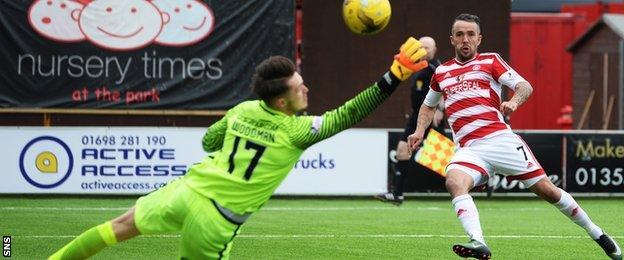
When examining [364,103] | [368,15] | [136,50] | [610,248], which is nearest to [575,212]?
[610,248]

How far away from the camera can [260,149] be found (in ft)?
24.6

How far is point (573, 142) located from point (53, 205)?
24.7 ft

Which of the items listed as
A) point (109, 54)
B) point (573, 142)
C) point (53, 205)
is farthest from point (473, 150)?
point (109, 54)

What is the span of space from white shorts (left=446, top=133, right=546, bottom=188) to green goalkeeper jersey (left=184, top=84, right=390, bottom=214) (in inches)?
128

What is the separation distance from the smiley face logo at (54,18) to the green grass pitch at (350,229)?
287cm

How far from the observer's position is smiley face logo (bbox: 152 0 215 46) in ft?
64.5

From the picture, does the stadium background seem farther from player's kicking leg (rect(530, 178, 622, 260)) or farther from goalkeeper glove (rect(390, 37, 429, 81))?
goalkeeper glove (rect(390, 37, 429, 81))

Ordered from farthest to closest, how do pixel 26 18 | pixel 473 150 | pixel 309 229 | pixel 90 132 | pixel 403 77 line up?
pixel 26 18
pixel 90 132
pixel 309 229
pixel 473 150
pixel 403 77

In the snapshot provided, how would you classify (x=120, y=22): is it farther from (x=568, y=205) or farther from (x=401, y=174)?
(x=568, y=205)

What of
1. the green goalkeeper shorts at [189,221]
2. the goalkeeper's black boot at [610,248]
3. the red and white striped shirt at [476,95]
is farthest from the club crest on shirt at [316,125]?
the goalkeeper's black boot at [610,248]

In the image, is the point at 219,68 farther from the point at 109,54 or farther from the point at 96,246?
the point at 96,246

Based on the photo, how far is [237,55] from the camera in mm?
19859

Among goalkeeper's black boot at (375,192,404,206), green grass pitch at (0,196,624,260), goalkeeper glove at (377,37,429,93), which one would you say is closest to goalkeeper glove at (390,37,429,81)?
goalkeeper glove at (377,37,429,93)

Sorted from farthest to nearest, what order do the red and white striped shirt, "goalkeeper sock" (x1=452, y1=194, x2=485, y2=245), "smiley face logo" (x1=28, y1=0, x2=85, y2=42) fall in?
"smiley face logo" (x1=28, y1=0, x2=85, y2=42) → the red and white striped shirt → "goalkeeper sock" (x1=452, y1=194, x2=485, y2=245)
